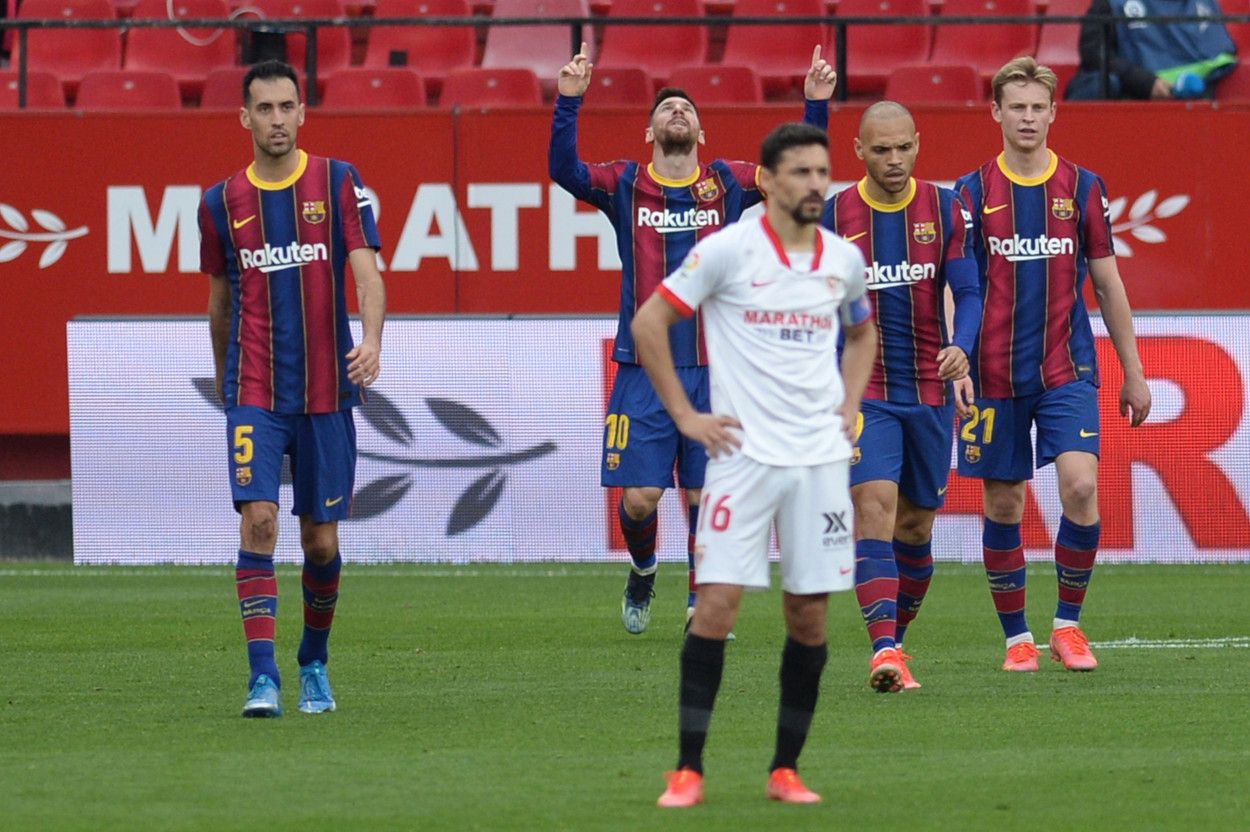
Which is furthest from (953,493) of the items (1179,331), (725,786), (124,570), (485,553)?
(725,786)

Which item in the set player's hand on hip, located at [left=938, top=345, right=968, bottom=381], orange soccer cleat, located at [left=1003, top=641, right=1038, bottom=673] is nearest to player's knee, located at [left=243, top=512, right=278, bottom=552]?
player's hand on hip, located at [left=938, top=345, right=968, bottom=381]

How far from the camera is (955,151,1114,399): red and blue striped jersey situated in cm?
877

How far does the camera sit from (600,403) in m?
14.5

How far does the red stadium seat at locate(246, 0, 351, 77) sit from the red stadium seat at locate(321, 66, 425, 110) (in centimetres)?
59

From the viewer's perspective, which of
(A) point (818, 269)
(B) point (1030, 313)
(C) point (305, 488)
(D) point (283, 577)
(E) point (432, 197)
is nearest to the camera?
(A) point (818, 269)

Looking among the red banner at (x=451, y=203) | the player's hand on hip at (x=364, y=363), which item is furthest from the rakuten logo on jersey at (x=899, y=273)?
the red banner at (x=451, y=203)

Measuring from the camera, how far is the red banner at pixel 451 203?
16500mm

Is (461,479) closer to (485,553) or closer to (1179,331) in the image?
(485,553)

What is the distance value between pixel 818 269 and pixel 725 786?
4.48 feet

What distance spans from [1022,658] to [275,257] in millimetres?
3256

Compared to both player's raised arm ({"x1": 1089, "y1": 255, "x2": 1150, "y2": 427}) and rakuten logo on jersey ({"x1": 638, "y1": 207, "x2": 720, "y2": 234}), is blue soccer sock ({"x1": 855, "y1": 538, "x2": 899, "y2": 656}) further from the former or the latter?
rakuten logo on jersey ({"x1": 638, "y1": 207, "x2": 720, "y2": 234})

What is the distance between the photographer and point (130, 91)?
58.2 feet

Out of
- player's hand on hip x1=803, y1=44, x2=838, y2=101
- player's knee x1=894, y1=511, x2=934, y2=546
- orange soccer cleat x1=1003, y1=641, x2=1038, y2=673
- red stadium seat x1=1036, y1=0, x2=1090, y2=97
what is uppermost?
red stadium seat x1=1036, y1=0, x2=1090, y2=97

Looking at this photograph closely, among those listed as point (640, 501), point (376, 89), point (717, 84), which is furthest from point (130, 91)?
point (640, 501)
